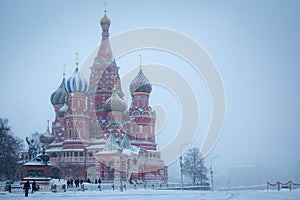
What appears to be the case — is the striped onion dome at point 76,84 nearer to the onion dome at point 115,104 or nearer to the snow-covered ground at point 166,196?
the onion dome at point 115,104

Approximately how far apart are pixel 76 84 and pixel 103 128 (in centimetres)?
707

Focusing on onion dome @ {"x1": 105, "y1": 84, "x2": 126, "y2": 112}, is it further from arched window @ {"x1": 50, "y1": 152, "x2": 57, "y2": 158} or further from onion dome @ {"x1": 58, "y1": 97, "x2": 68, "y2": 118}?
arched window @ {"x1": 50, "y1": 152, "x2": 57, "y2": 158}

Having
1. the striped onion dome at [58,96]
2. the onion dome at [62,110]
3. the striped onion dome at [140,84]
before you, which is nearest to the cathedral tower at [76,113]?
the onion dome at [62,110]

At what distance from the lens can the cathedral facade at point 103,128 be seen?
49812mm

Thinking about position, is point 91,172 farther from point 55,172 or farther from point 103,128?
point 103,128

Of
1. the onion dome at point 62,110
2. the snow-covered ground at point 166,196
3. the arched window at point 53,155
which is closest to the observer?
the snow-covered ground at point 166,196

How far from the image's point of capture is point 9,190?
2886 centimetres

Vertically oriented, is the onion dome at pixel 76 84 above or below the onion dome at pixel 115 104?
above

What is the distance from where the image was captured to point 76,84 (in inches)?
2195

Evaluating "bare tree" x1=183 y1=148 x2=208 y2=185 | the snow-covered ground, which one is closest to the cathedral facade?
"bare tree" x1=183 y1=148 x2=208 y2=185

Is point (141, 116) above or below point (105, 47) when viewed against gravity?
below

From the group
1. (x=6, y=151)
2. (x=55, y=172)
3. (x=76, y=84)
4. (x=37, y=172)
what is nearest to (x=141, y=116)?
(x=76, y=84)

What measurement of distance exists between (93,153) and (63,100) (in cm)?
1274

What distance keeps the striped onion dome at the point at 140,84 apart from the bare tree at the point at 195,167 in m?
11.8
